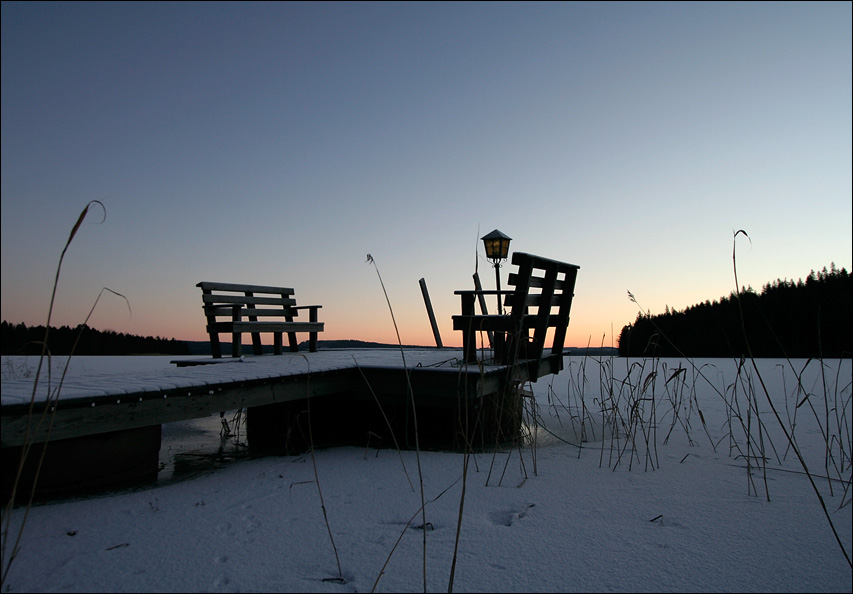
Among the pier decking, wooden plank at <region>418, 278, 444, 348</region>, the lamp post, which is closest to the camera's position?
the pier decking

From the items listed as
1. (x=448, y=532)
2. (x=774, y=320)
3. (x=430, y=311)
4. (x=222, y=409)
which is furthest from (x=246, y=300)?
(x=774, y=320)

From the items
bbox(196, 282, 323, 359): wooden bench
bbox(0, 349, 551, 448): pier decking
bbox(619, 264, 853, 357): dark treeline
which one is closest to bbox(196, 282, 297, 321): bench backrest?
bbox(196, 282, 323, 359): wooden bench

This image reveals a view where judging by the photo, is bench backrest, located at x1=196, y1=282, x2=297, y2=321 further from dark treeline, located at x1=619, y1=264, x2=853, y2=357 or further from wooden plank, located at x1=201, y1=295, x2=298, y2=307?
dark treeline, located at x1=619, y1=264, x2=853, y2=357

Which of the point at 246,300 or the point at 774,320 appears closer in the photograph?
the point at 246,300

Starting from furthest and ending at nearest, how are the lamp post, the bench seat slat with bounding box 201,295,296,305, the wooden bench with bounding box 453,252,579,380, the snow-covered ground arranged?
the lamp post, the bench seat slat with bounding box 201,295,296,305, the wooden bench with bounding box 453,252,579,380, the snow-covered ground

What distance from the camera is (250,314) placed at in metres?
6.17

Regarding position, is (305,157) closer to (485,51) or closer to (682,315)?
(485,51)

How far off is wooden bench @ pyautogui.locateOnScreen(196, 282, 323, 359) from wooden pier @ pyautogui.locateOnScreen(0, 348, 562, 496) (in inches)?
71.9

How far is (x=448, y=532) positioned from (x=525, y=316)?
2909 millimetres

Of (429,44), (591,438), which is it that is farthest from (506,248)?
(591,438)

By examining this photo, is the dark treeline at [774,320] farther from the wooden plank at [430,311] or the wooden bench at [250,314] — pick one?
the wooden bench at [250,314]

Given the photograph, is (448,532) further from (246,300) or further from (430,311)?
(430,311)

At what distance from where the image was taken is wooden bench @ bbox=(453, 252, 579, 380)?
13.7 ft

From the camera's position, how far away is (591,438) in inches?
177
